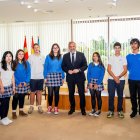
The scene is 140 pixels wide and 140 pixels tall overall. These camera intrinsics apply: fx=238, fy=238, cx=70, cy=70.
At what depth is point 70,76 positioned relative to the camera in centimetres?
463

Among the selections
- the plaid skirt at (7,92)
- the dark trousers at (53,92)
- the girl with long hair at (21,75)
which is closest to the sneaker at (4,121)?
the girl with long hair at (21,75)

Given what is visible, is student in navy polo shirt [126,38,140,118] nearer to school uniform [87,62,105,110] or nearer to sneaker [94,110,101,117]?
school uniform [87,62,105,110]

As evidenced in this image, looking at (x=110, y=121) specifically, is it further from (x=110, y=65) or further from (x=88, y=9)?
(x=88, y=9)

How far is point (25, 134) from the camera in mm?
3680

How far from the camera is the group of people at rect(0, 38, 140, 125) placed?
4.27 m

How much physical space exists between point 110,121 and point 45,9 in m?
3.63

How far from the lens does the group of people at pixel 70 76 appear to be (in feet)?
14.0

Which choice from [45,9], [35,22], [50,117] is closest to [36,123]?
[50,117]

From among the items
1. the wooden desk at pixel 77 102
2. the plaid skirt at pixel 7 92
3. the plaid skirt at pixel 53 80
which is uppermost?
the plaid skirt at pixel 53 80

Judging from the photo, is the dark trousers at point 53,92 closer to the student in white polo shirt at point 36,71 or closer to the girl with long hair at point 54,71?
the girl with long hair at point 54,71

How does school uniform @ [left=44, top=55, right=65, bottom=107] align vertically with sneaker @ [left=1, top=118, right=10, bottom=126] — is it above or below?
above

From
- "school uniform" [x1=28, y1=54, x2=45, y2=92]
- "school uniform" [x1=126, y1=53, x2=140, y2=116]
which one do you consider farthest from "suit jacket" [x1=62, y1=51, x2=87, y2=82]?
"school uniform" [x1=126, y1=53, x2=140, y2=116]

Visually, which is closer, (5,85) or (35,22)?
(5,85)

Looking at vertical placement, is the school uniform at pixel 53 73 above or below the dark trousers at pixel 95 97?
above
